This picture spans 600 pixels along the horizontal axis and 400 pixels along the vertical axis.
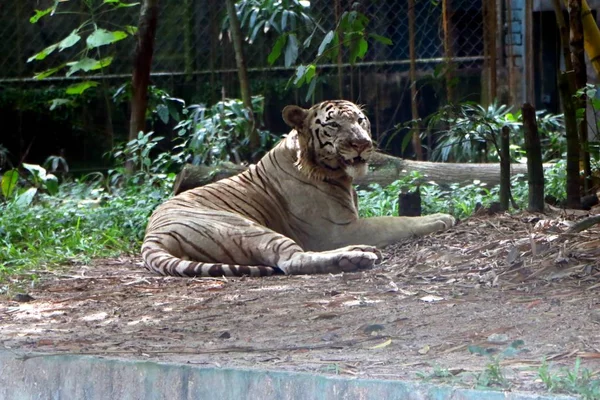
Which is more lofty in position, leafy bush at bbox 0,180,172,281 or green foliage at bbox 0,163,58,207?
green foliage at bbox 0,163,58,207

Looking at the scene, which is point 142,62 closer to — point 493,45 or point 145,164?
point 145,164

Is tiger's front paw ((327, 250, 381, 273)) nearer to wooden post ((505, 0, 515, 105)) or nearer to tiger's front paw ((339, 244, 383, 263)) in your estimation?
tiger's front paw ((339, 244, 383, 263))

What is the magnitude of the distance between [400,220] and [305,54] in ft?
16.4

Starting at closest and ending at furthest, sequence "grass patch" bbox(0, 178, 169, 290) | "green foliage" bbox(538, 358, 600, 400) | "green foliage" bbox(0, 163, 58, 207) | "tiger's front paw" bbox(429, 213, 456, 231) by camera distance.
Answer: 1. "green foliage" bbox(538, 358, 600, 400)
2. "tiger's front paw" bbox(429, 213, 456, 231)
3. "grass patch" bbox(0, 178, 169, 290)
4. "green foliage" bbox(0, 163, 58, 207)

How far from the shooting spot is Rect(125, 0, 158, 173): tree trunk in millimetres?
10070

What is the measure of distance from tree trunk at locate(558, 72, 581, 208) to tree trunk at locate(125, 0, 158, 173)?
5.30 meters

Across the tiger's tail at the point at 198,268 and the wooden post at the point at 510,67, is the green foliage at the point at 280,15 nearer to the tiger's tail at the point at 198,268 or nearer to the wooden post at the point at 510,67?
the tiger's tail at the point at 198,268

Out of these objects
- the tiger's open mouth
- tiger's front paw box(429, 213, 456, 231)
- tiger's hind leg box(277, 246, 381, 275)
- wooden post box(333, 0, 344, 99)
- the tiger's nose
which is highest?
wooden post box(333, 0, 344, 99)

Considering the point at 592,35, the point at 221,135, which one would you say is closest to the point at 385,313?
the point at 592,35

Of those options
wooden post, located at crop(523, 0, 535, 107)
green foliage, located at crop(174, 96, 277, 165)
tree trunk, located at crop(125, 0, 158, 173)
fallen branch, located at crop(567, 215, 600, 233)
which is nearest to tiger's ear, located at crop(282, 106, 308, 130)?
fallen branch, located at crop(567, 215, 600, 233)

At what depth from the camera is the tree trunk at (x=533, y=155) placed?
5730 millimetres

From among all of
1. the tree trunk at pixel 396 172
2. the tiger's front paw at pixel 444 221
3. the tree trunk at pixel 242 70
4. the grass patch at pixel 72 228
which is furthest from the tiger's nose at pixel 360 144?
the tree trunk at pixel 242 70

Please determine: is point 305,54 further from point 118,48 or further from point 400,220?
point 400,220

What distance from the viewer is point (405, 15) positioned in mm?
10578
